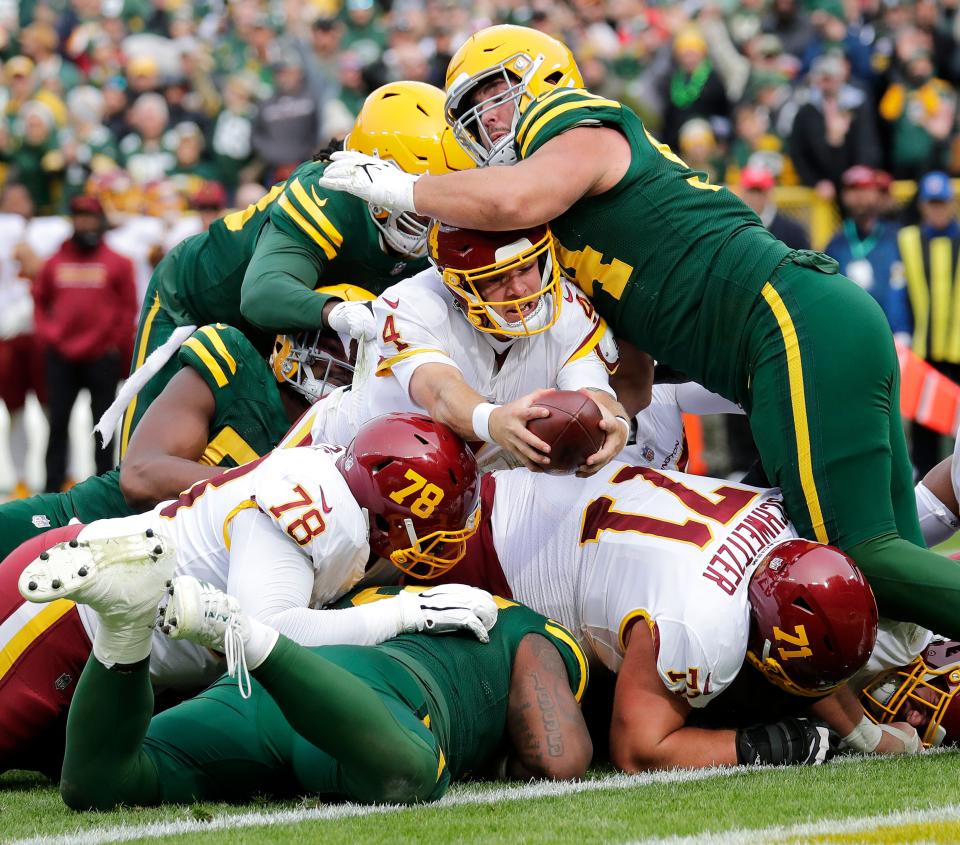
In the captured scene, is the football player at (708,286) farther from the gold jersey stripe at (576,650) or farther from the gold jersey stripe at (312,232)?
the gold jersey stripe at (312,232)

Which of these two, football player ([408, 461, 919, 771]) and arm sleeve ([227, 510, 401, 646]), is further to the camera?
football player ([408, 461, 919, 771])

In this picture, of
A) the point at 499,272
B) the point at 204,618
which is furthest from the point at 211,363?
the point at 204,618

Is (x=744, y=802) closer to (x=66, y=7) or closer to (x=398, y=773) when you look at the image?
(x=398, y=773)

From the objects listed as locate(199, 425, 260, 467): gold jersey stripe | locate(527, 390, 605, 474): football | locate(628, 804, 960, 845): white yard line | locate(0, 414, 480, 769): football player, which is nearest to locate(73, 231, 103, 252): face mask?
locate(199, 425, 260, 467): gold jersey stripe

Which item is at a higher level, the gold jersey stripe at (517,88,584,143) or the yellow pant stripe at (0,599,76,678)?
the gold jersey stripe at (517,88,584,143)

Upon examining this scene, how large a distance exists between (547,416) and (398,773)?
0.93 m

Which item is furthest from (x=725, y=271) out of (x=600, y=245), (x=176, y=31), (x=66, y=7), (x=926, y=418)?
(x=66, y=7)

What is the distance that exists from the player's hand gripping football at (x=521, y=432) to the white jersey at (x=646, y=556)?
216mm

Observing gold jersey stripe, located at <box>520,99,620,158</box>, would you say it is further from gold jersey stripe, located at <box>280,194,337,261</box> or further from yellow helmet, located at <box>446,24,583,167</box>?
gold jersey stripe, located at <box>280,194,337,261</box>

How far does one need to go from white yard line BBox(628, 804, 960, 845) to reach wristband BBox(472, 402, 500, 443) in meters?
1.17

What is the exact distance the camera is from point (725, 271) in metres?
3.92

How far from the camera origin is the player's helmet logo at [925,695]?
3725mm

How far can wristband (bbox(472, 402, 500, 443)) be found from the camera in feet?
12.0

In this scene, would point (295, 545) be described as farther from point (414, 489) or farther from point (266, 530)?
point (414, 489)
